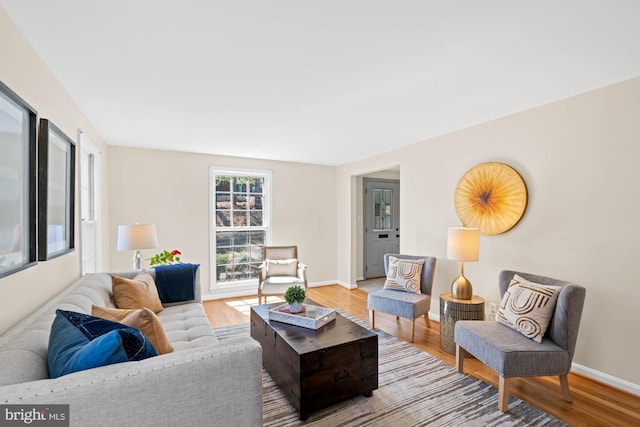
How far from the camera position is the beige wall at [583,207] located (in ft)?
7.22

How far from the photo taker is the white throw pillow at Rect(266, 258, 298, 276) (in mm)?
4371

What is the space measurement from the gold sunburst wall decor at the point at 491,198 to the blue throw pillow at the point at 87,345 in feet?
10.3

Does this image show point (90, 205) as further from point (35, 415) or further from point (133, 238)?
point (35, 415)

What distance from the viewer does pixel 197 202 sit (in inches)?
178

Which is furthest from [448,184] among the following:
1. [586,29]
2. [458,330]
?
[586,29]

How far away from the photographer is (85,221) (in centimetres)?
294

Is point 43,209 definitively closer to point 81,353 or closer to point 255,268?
point 81,353

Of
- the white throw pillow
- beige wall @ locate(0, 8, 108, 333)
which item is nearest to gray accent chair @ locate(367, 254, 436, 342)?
the white throw pillow

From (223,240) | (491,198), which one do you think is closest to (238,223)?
(223,240)

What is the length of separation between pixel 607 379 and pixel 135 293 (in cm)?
387

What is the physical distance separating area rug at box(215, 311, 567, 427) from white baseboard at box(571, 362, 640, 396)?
2.64ft

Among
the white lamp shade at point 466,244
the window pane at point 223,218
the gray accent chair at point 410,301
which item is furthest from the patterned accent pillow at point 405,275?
the window pane at point 223,218

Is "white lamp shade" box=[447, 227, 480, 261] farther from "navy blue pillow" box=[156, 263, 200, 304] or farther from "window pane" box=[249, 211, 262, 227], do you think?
"window pane" box=[249, 211, 262, 227]

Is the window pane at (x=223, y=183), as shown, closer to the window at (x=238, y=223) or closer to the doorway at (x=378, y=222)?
the window at (x=238, y=223)
